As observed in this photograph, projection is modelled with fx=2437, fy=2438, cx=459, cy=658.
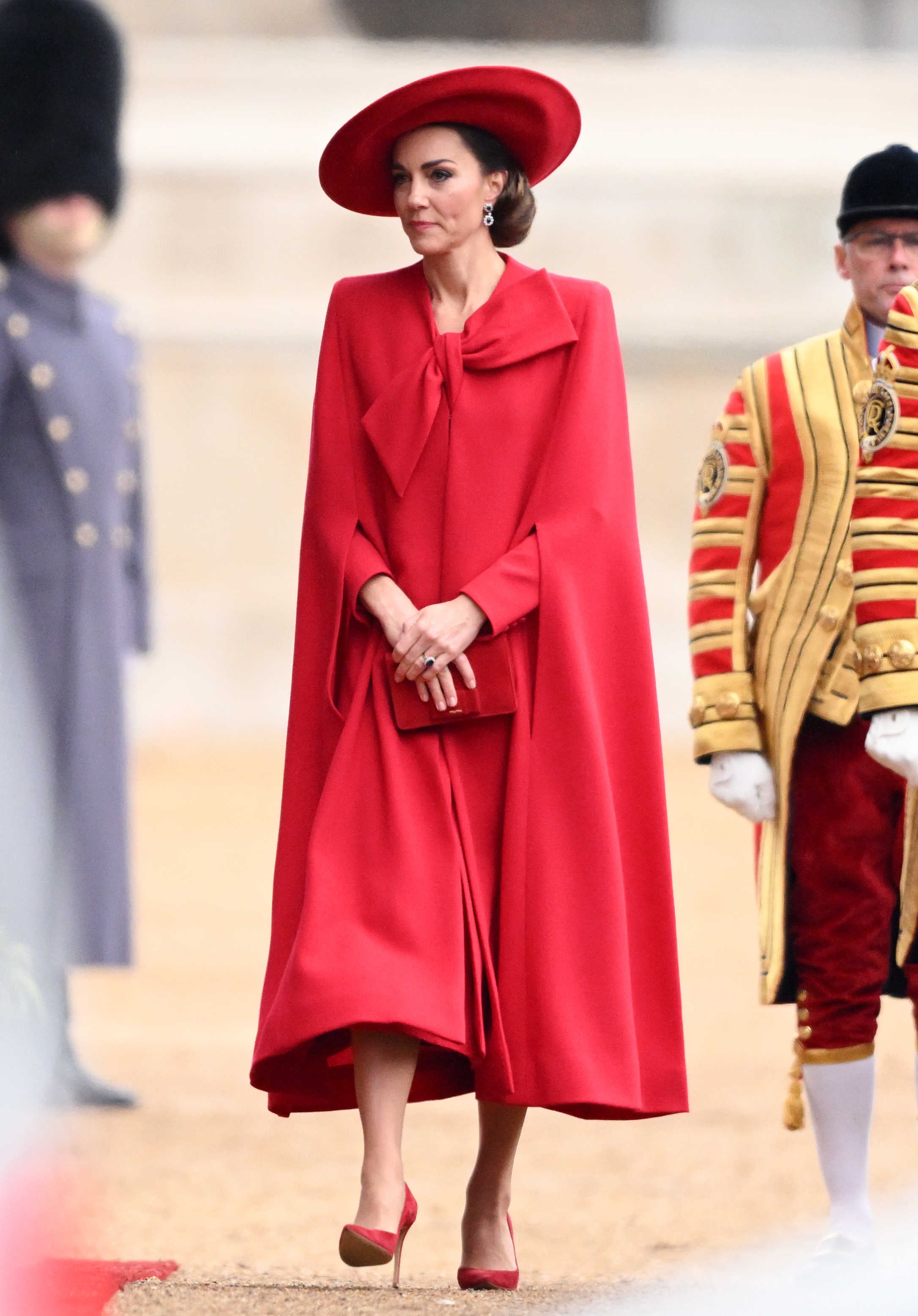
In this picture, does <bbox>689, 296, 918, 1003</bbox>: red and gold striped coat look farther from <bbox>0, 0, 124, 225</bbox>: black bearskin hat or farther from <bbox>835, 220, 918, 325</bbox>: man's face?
<bbox>0, 0, 124, 225</bbox>: black bearskin hat

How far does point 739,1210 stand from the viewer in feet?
19.0

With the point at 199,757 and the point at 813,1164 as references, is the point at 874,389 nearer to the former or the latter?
the point at 813,1164

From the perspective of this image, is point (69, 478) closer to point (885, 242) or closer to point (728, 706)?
point (728, 706)

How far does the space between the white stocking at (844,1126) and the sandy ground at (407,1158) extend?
361 millimetres

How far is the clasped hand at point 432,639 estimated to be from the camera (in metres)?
3.61

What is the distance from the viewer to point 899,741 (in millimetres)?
3564

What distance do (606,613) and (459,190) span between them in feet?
2.25

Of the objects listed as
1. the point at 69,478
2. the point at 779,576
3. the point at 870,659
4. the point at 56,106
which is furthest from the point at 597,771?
the point at 56,106

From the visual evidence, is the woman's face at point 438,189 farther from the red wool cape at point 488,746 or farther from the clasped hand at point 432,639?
the clasped hand at point 432,639

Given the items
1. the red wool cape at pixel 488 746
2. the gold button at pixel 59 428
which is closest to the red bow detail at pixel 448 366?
the red wool cape at pixel 488 746

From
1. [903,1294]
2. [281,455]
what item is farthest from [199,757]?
[903,1294]

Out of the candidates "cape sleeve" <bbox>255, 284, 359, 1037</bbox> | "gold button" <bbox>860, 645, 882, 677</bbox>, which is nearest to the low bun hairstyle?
"cape sleeve" <bbox>255, 284, 359, 1037</bbox>

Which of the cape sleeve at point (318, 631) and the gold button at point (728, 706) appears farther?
the gold button at point (728, 706)

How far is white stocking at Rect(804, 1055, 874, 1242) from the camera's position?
4152 millimetres
